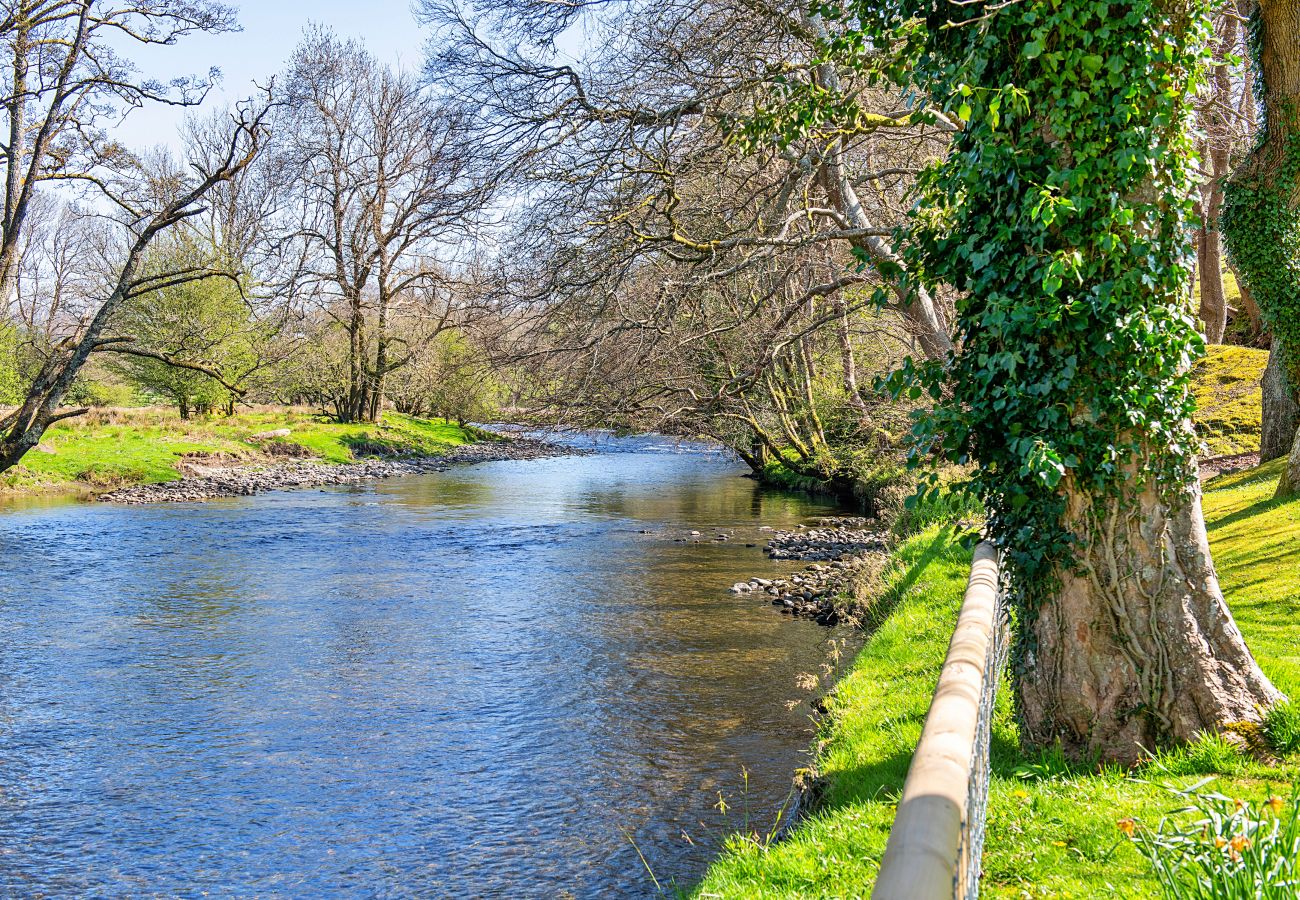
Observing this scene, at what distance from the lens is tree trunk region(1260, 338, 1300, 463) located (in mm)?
14250

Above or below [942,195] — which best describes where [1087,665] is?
below

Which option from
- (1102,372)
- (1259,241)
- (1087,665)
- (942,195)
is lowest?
(1087,665)

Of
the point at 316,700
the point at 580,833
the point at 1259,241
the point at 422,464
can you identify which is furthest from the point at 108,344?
the point at 422,464

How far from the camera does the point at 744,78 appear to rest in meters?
13.4

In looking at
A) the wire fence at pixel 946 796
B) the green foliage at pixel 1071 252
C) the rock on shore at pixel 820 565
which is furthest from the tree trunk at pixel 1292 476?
the wire fence at pixel 946 796

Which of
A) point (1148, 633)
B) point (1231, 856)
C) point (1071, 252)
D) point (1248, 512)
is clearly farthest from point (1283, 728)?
point (1248, 512)

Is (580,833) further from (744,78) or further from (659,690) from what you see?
(744,78)

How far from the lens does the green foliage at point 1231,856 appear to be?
10.3ft

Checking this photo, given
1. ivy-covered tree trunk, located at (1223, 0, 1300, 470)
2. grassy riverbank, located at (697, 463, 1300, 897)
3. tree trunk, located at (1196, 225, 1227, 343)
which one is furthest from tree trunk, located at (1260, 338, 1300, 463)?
tree trunk, located at (1196, 225, 1227, 343)

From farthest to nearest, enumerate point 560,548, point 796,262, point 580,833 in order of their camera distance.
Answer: point 560,548, point 796,262, point 580,833

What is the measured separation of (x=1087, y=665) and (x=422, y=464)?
1492 inches

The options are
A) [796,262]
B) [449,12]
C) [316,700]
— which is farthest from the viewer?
[796,262]

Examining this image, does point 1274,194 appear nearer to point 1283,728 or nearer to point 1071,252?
point 1071,252

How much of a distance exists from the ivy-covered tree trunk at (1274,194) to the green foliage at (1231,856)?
30.4 ft
